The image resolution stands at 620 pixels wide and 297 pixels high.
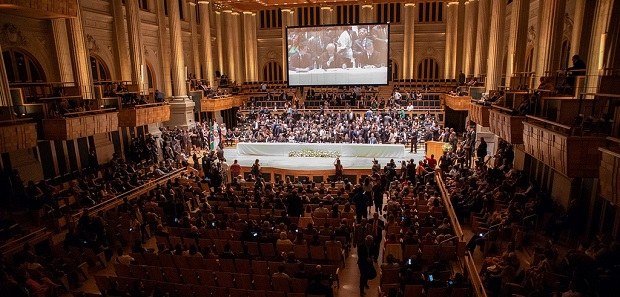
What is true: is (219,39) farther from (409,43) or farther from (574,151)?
(574,151)

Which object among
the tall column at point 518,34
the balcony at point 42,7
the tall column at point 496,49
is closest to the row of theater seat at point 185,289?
the balcony at point 42,7

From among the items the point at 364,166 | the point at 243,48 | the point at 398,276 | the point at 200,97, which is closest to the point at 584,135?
the point at 398,276

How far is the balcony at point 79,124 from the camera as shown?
12.5m

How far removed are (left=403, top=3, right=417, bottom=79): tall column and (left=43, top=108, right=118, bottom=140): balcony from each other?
23584 millimetres

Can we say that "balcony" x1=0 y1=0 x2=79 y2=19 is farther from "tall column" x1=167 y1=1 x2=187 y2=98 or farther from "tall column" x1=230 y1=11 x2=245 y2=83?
"tall column" x1=230 y1=11 x2=245 y2=83

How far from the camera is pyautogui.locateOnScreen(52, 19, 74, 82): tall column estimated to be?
53.4 ft

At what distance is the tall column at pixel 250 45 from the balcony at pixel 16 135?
24462mm

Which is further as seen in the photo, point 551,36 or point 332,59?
point 332,59

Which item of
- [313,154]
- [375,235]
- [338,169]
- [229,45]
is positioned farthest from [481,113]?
[229,45]

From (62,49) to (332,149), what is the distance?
12.5m

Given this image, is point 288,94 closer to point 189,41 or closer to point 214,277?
point 189,41

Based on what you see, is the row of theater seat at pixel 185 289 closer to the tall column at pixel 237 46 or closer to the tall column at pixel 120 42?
the tall column at pixel 120 42

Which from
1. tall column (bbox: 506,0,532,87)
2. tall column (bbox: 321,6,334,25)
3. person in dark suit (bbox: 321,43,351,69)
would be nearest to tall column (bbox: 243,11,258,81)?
tall column (bbox: 321,6,334,25)

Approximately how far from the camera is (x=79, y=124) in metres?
13.2
